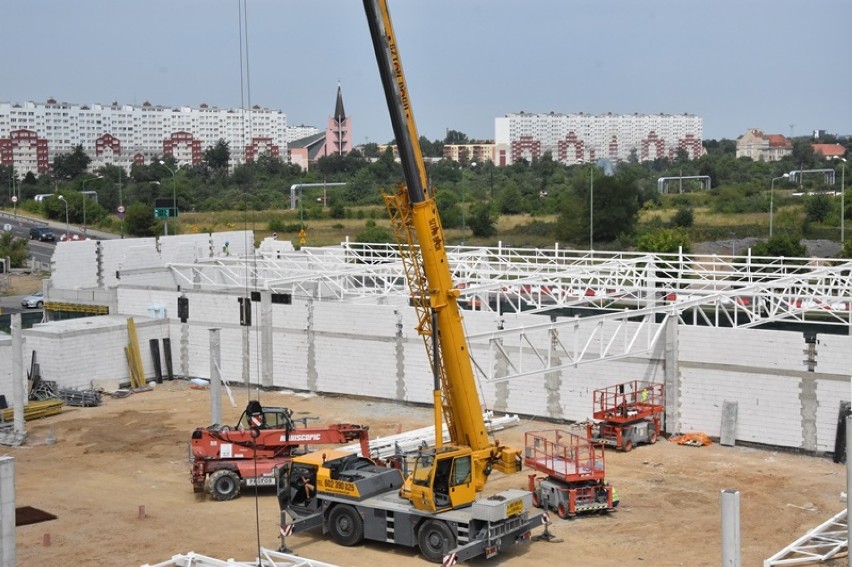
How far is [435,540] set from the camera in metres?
18.8

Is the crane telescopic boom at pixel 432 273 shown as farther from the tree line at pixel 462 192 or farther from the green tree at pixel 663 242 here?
the tree line at pixel 462 192

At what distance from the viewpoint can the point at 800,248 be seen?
55.2 m

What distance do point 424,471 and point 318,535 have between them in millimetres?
2648

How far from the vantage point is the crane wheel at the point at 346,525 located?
19547 millimetres

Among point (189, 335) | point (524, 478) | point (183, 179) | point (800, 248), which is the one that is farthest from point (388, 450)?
point (183, 179)

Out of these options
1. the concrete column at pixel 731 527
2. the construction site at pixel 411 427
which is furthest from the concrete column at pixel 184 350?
the concrete column at pixel 731 527

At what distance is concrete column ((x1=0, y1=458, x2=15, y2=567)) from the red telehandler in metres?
7.22

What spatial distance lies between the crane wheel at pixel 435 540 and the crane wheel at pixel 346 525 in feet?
3.90

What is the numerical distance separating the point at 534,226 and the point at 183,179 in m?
51.5

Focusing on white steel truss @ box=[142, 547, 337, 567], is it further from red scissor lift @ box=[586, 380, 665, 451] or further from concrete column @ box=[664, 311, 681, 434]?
concrete column @ box=[664, 311, 681, 434]

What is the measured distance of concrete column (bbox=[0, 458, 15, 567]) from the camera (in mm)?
15344

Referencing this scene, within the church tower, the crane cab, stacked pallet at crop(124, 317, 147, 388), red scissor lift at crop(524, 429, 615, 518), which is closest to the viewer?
the crane cab

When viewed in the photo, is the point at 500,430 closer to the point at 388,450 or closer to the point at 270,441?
the point at 388,450

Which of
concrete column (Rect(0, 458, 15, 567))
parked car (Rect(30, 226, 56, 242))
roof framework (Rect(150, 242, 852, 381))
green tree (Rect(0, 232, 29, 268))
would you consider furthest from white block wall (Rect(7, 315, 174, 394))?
parked car (Rect(30, 226, 56, 242))
